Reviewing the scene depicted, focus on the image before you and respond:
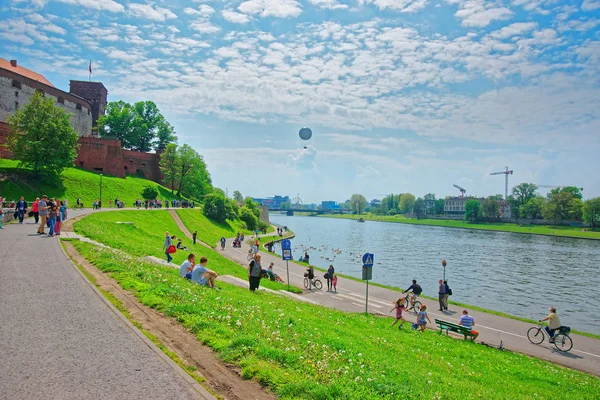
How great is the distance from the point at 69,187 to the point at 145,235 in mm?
24855

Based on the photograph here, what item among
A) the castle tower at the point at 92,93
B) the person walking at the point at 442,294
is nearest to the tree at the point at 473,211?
the castle tower at the point at 92,93

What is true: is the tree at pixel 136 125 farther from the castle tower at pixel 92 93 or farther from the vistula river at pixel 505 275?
the vistula river at pixel 505 275

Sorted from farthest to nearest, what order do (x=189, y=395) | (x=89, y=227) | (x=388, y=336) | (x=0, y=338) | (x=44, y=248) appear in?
1. (x=89, y=227)
2. (x=44, y=248)
3. (x=388, y=336)
4. (x=0, y=338)
5. (x=189, y=395)

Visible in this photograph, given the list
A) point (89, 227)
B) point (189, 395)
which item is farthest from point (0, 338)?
point (89, 227)

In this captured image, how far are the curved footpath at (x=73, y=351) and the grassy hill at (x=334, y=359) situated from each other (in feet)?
3.72

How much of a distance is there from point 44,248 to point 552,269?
168 feet

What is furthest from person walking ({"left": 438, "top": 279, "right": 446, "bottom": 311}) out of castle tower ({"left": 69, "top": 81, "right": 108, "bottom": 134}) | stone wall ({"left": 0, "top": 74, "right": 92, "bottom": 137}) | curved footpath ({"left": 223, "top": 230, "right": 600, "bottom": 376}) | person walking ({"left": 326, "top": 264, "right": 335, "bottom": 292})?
castle tower ({"left": 69, "top": 81, "right": 108, "bottom": 134})

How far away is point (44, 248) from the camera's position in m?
16.4

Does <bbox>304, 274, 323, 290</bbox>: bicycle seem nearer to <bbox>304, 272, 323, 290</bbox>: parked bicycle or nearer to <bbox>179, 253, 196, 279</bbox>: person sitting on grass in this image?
<bbox>304, 272, 323, 290</bbox>: parked bicycle

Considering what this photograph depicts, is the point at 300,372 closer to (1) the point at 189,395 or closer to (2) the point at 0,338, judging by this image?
(1) the point at 189,395

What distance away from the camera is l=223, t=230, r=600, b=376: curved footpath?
15.6 m

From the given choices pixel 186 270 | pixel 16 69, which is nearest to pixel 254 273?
pixel 186 270

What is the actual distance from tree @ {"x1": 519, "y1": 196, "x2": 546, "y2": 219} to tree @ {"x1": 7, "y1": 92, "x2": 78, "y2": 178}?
139566mm

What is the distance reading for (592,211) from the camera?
111 m
